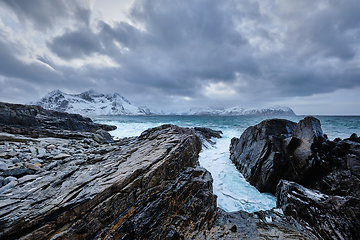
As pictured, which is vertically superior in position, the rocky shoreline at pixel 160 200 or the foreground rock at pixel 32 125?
the foreground rock at pixel 32 125

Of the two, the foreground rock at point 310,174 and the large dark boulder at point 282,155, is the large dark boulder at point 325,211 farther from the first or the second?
the large dark boulder at point 282,155

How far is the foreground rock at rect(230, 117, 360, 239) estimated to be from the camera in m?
4.31

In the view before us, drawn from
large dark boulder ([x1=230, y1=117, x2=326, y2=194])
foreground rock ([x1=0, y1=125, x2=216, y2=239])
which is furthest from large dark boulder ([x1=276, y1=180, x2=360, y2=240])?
foreground rock ([x1=0, y1=125, x2=216, y2=239])

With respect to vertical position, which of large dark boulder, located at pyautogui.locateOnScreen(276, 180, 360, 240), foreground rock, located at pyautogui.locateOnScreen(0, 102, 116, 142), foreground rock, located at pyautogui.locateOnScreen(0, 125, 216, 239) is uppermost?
foreground rock, located at pyautogui.locateOnScreen(0, 102, 116, 142)

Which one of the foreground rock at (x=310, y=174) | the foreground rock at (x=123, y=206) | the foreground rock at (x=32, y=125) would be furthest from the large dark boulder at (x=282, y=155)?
the foreground rock at (x=32, y=125)

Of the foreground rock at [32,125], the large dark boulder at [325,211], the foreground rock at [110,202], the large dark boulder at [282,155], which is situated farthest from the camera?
the foreground rock at [32,125]

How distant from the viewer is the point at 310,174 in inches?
264

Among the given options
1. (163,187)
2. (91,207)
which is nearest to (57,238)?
(91,207)

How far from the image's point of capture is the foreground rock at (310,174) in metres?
4.31

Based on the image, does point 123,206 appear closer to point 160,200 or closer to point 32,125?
point 160,200

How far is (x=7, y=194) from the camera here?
3.55 m

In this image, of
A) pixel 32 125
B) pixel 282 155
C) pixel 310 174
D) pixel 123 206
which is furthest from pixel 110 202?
pixel 32 125

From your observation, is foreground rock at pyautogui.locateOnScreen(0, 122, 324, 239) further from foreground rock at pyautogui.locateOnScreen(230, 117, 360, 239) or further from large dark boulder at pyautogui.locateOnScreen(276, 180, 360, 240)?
foreground rock at pyautogui.locateOnScreen(230, 117, 360, 239)

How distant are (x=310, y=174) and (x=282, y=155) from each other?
5.13 feet
